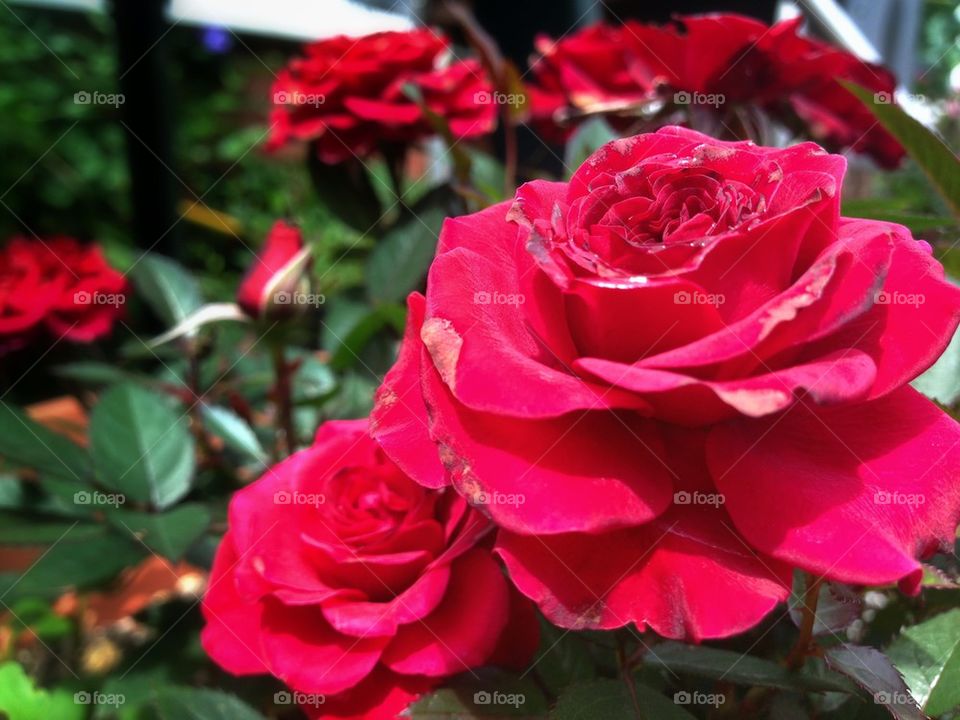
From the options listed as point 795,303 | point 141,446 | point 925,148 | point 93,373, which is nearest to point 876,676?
point 795,303

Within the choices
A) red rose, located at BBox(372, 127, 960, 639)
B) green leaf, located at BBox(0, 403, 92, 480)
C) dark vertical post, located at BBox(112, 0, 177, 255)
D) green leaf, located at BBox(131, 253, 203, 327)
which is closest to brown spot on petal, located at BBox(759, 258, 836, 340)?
red rose, located at BBox(372, 127, 960, 639)

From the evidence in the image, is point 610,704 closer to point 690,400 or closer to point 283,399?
point 690,400

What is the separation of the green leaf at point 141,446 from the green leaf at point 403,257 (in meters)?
0.18

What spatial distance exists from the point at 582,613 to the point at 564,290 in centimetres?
8

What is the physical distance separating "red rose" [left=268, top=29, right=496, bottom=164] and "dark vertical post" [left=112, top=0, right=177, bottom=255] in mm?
319

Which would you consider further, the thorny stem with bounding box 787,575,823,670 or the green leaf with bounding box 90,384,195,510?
the green leaf with bounding box 90,384,195,510

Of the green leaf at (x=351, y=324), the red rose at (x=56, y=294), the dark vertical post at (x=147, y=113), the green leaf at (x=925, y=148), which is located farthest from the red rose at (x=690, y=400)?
the dark vertical post at (x=147, y=113)

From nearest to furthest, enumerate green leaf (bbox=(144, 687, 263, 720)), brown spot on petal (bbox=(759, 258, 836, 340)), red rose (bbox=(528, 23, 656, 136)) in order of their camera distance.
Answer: brown spot on petal (bbox=(759, 258, 836, 340)) → green leaf (bbox=(144, 687, 263, 720)) → red rose (bbox=(528, 23, 656, 136))

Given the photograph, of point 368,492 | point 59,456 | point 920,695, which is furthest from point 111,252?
point 920,695

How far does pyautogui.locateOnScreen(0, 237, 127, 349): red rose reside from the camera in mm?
716

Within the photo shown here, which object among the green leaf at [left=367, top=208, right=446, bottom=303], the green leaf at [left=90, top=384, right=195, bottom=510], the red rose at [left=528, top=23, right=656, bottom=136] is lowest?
the green leaf at [left=90, top=384, right=195, bottom=510]

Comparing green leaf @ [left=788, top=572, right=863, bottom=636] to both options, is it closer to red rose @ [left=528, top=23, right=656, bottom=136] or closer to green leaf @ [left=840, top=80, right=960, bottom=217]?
green leaf @ [left=840, top=80, right=960, bottom=217]

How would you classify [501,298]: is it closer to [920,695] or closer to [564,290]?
[564,290]

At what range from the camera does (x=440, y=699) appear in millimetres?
269
